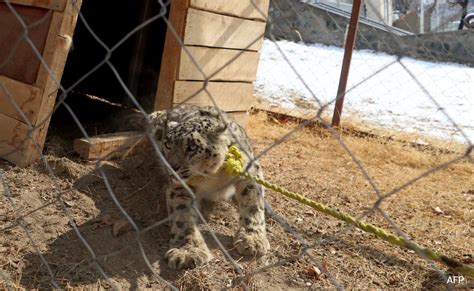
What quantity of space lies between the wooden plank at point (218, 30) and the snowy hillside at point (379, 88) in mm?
2695

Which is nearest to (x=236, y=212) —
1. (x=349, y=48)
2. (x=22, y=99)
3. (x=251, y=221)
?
(x=251, y=221)

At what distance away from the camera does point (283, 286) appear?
2.76 meters

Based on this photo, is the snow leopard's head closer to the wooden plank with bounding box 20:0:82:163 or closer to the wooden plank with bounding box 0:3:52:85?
the wooden plank with bounding box 20:0:82:163

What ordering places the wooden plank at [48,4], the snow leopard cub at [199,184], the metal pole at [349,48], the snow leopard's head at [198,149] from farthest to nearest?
the metal pole at [349,48] → the wooden plank at [48,4] → the snow leopard's head at [198,149] → the snow leopard cub at [199,184]

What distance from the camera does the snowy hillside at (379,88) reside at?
304 inches

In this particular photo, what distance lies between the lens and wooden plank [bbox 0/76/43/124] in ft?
11.4

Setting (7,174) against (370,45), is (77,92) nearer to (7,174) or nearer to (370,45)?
(7,174)

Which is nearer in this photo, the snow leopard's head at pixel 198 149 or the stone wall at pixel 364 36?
the snow leopard's head at pixel 198 149

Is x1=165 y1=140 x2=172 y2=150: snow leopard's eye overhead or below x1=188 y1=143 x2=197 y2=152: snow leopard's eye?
below

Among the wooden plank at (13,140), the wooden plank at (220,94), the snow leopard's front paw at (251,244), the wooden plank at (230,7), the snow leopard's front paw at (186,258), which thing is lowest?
the snow leopard's front paw at (186,258)

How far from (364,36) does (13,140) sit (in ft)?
26.3

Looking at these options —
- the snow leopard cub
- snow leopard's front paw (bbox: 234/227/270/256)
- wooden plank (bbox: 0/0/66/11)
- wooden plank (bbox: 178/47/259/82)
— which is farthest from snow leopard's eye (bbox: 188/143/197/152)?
wooden plank (bbox: 0/0/66/11)

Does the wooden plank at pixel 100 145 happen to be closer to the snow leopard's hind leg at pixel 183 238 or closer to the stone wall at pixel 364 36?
the snow leopard's hind leg at pixel 183 238

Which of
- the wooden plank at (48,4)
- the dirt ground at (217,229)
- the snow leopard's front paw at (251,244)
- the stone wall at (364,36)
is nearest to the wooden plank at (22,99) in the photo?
the dirt ground at (217,229)
